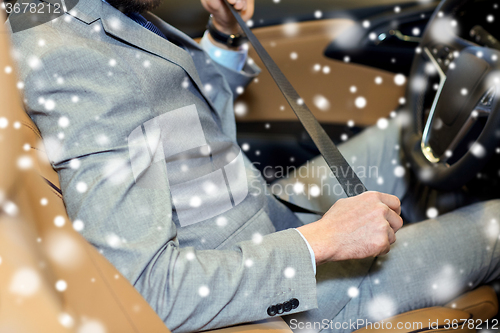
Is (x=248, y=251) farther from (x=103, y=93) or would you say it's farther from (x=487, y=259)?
(x=487, y=259)

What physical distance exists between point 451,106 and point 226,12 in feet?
2.04

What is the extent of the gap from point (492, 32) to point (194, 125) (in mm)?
962

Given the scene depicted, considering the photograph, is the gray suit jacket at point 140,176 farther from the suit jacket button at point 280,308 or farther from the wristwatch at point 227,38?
the wristwatch at point 227,38

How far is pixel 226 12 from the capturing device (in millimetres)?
1093

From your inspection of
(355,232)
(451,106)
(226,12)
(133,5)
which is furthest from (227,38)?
(355,232)

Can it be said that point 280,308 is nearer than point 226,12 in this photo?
Yes

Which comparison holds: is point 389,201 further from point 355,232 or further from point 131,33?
point 131,33

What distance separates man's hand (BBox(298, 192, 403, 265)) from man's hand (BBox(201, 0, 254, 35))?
25.4 inches

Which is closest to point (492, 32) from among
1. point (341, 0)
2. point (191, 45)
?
point (341, 0)

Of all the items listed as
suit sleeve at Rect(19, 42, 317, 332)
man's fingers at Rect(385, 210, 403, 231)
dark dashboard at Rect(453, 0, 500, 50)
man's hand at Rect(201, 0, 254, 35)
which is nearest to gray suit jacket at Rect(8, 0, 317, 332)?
suit sleeve at Rect(19, 42, 317, 332)

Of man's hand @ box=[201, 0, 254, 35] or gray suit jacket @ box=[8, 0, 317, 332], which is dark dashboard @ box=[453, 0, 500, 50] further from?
gray suit jacket @ box=[8, 0, 317, 332]

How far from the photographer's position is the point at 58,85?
548 mm

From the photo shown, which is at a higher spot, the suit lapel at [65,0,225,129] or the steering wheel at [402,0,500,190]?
the suit lapel at [65,0,225,129]

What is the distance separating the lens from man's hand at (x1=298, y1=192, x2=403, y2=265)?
0.62 metres
